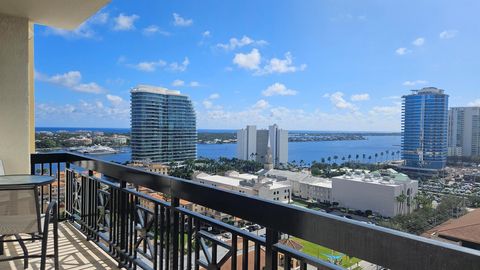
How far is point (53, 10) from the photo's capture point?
345 centimetres

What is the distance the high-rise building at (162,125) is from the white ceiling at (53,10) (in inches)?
331

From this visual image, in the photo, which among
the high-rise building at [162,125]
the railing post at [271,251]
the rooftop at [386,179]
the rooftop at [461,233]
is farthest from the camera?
the high-rise building at [162,125]

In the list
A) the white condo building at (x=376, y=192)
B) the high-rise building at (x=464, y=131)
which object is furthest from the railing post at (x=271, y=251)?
the high-rise building at (x=464, y=131)

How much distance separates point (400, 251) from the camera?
33.9 inches

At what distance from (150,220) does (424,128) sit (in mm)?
15553

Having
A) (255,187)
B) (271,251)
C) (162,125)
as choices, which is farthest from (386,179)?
(271,251)

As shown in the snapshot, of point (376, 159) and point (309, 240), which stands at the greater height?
point (309, 240)

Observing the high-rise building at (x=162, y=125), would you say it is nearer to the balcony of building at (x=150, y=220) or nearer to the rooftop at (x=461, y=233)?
the balcony of building at (x=150, y=220)

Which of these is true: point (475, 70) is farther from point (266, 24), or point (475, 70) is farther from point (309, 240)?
point (309, 240)

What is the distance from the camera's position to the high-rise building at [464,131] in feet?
37.8

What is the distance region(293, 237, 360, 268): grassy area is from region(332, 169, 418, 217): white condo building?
9.63 m

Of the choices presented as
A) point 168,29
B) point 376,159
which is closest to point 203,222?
point 376,159

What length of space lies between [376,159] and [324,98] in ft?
97.5

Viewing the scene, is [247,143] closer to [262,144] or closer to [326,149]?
[262,144]
